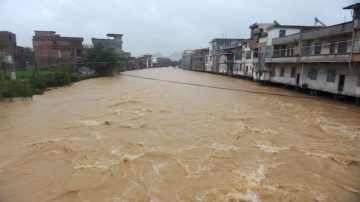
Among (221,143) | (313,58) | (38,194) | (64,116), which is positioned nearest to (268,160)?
(221,143)

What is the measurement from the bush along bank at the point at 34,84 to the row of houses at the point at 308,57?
21.1m

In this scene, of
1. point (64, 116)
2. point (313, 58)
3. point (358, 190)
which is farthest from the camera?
point (313, 58)

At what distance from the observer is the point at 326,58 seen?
17.6m

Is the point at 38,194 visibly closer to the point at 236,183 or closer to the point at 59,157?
the point at 59,157

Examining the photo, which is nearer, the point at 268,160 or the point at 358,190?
the point at 358,190

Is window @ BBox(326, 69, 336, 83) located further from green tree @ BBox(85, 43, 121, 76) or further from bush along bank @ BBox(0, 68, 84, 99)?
green tree @ BBox(85, 43, 121, 76)

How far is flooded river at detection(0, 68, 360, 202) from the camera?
5852 millimetres

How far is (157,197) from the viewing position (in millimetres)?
5598

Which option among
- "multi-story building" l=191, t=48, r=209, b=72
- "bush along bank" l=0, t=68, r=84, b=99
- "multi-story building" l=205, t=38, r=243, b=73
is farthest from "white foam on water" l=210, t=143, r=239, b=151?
"multi-story building" l=191, t=48, r=209, b=72

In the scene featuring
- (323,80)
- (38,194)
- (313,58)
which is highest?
(313,58)

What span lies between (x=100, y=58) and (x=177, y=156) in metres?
33.8

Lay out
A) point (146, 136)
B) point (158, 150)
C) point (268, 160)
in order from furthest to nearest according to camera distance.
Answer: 1. point (146, 136)
2. point (158, 150)
3. point (268, 160)

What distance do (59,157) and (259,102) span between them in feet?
43.3

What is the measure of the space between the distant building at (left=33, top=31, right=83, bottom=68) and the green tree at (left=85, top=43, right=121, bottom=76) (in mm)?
2766
